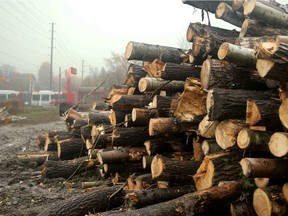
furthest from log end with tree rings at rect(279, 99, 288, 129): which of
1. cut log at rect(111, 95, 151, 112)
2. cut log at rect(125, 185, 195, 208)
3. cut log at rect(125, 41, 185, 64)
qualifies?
cut log at rect(111, 95, 151, 112)

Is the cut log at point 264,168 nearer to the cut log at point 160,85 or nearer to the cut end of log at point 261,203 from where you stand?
the cut end of log at point 261,203

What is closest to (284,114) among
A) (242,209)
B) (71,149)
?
(242,209)

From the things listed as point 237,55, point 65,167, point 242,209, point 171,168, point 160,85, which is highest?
point 237,55

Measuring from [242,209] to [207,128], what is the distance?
106 centimetres

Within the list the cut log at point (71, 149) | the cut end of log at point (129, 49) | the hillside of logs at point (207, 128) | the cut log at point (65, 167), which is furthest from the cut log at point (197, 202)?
the cut log at point (71, 149)

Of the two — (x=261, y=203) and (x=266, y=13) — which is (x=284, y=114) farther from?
(x=266, y=13)

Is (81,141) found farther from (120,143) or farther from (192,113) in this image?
(192,113)

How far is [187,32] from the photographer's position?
16.8 feet

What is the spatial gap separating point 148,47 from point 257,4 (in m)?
2.01

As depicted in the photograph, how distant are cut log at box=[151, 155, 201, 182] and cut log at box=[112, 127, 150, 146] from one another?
4.72 ft

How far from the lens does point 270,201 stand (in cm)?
321

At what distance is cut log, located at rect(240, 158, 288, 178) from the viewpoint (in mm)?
3193

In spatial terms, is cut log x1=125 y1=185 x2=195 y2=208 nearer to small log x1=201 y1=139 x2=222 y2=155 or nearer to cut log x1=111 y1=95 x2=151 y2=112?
small log x1=201 y1=139 x2=222 y2=155

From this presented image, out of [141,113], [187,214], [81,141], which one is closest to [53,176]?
[81,141]
